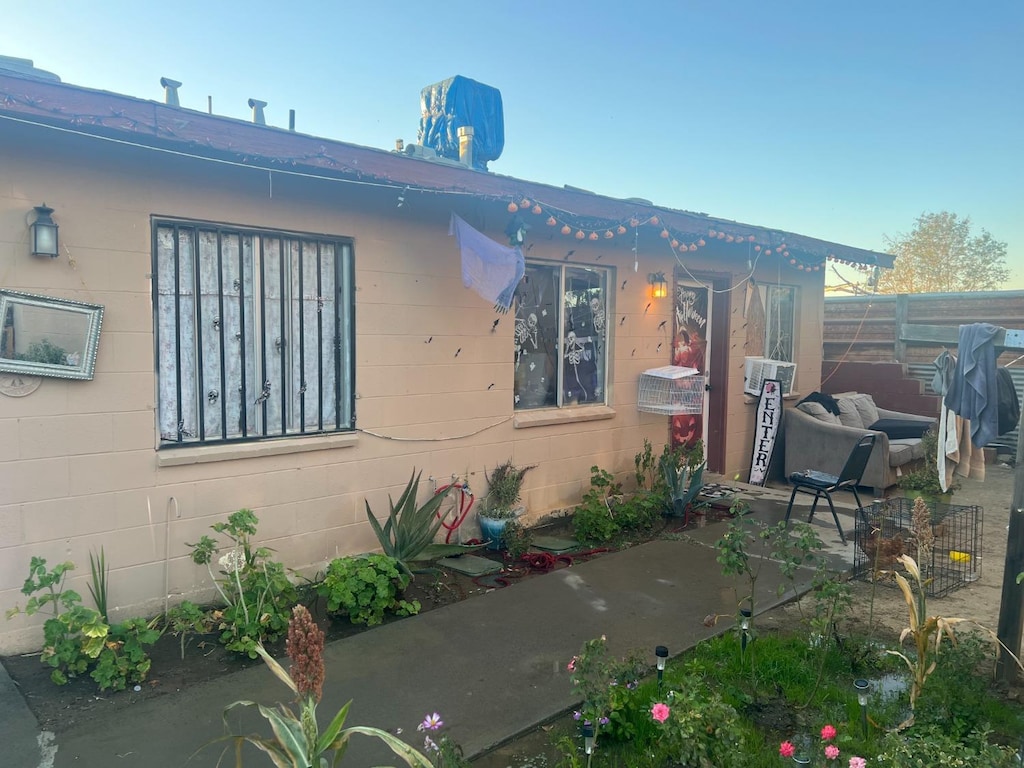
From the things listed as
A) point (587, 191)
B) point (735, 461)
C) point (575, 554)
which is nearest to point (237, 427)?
point (575, 554)

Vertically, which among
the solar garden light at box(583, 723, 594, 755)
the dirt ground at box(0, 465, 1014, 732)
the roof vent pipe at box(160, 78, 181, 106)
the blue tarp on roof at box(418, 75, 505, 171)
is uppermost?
the blue tarp on roof at box(418, 75, 505, 171)

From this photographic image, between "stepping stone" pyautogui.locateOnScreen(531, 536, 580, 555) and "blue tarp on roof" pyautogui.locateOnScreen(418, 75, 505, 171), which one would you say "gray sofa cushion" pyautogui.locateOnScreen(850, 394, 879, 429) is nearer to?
"stepping stone" pyautogui.locateOnScreen(531, 536, 580, 555)

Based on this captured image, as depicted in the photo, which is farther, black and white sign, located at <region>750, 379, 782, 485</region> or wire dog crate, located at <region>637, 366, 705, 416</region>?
black and white sign, located at <region>750, 379, 782, 485</region>

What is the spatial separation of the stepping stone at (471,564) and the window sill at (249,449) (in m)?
1.21

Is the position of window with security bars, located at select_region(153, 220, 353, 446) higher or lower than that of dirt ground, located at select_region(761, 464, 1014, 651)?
higher

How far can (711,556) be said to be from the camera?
18.9 ft

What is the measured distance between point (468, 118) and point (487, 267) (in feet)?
7.22

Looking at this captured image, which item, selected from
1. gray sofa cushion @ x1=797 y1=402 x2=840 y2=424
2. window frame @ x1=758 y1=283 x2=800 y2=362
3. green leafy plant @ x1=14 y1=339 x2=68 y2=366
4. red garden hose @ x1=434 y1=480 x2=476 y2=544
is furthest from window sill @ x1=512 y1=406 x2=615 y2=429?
green leafy plant @ x1=14 y1=339 x2=68 y2=366

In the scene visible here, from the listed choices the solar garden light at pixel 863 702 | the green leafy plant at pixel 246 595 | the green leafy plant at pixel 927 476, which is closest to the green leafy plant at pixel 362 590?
the green leafy plant at pixel 246 595

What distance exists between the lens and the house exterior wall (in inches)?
151

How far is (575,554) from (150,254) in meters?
3.80

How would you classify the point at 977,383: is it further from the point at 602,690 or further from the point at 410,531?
the point at 410,531

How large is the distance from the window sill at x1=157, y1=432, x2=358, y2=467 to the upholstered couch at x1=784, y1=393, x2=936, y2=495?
5.69 metres

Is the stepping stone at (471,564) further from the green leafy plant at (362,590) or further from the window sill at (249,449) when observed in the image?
the window sill at (249,449)
